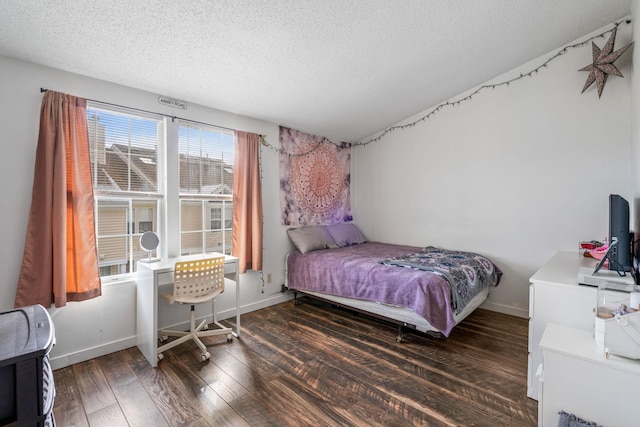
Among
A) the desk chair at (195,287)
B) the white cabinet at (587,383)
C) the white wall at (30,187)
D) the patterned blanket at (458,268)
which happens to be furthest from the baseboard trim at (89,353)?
the white cabinet at (587,383)

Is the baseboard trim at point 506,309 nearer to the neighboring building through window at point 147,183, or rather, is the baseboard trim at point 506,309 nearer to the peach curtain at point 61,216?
the neighboring building through window at point 147,183

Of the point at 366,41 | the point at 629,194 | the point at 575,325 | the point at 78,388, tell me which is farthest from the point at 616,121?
the point at 78,388

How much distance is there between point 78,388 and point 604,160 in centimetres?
477

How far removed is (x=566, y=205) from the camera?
301cm

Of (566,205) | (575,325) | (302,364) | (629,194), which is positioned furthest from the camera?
(566,205)

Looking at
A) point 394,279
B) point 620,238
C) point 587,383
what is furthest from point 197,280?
point 620,238

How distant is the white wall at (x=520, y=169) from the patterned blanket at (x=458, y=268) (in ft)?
0.98

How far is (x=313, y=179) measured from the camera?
4.23 meters

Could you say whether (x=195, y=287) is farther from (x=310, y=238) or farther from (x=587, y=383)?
(x=587, y=383)

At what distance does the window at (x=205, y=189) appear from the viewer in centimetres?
300

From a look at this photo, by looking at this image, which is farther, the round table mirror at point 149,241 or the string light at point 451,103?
the string light at point 451,103

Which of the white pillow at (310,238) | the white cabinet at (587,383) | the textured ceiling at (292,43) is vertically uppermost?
the textured ceiling at (292,43)

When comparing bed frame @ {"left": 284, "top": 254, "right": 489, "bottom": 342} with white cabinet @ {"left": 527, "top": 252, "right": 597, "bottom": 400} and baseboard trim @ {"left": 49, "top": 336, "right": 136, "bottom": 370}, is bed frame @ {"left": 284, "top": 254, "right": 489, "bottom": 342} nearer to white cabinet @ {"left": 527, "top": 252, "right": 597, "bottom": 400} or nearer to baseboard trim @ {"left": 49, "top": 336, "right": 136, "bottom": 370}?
white cabinet @ {"left": 527, "top": 252, "right": 597, "bottom": 400}

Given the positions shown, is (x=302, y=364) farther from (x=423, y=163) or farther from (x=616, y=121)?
(x=616, y=121)
